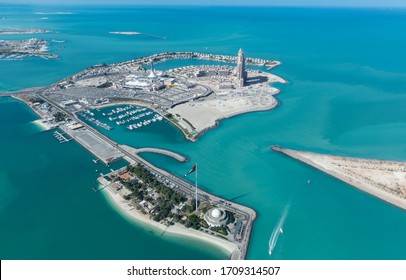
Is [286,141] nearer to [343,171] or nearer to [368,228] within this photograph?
[343,171]

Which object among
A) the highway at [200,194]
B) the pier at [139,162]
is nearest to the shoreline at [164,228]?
the pier at [139,162]

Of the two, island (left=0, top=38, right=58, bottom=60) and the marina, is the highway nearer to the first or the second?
the marina

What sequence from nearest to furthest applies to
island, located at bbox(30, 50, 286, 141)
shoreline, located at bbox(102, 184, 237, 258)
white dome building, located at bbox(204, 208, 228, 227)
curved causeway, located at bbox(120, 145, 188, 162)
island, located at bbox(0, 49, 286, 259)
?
shoreline, located at bbox(102, 184, 237, 258), white dome building, located at bbox(204, 208, 228, 227), island, located at bbox(0, 49, 286, 259), curved causeway, located at bbox(120, 145, 188, 162), island, located at bbox(30, 50, 286, 141)

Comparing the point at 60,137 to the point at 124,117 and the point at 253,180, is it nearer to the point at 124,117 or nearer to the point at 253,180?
the point at 124,117

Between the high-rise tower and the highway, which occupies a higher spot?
the high-rise tower

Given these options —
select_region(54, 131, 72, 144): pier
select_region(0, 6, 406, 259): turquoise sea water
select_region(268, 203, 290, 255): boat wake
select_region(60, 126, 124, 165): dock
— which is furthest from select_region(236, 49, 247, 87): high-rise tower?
select_region(268, 203, 290, 255): boat wake

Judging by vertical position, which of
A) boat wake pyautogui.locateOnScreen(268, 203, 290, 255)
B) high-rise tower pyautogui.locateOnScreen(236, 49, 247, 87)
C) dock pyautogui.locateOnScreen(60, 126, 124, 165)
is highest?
high-rise tower pyautogui.locateOnScreen(236, 49, 247, 87)

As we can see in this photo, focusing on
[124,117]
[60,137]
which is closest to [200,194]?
[60,137]
